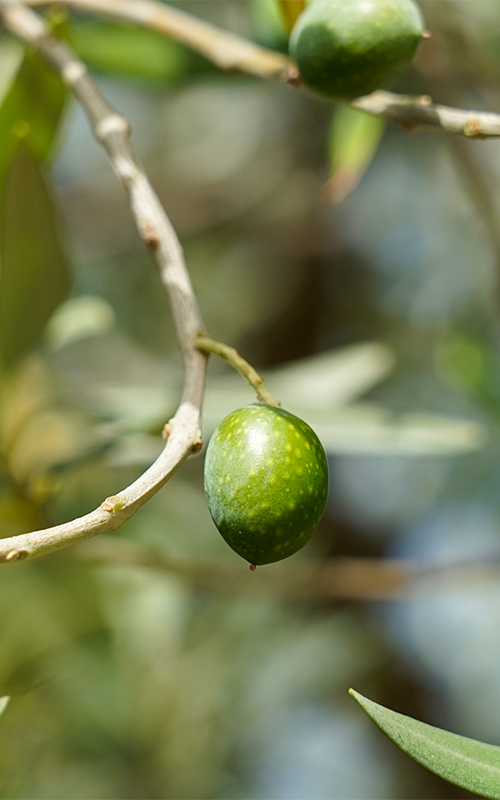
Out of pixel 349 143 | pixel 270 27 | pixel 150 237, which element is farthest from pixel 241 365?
pixel 349 143

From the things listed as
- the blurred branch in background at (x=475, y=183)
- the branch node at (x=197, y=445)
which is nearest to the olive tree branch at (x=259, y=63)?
the branch node at (x=197, y=445)

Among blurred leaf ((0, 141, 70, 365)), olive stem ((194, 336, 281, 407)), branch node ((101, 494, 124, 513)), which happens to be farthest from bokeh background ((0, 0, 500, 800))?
branch node ((101, 494, 124, 513))

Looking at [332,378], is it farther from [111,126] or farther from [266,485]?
[266,485]

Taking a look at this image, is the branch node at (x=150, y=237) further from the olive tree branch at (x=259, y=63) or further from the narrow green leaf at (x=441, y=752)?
the narrow green leaf at (x=441, y=752)

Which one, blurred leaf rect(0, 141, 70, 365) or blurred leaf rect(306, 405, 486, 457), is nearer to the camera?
blurred leaf rect(0, 141, 70, 365)

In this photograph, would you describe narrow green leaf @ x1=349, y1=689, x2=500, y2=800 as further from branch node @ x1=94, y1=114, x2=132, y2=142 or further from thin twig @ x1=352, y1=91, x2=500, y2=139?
branch node @ x1=94, y1=114, x2=132, y2=142

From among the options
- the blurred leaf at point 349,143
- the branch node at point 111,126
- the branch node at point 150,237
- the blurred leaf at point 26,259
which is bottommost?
the blurred leaf at point 349,143
